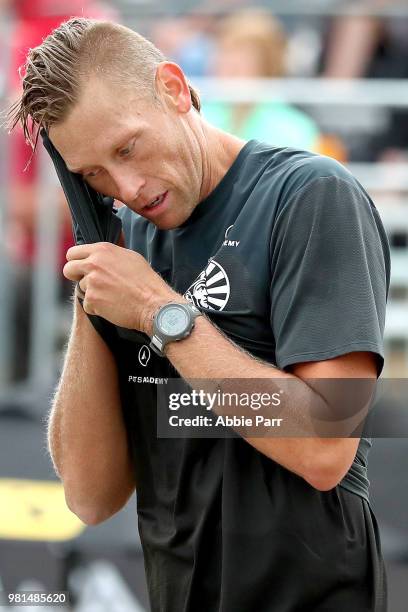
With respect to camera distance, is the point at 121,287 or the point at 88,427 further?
the point at 88,427

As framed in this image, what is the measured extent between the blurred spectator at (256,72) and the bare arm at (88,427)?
2278 mm

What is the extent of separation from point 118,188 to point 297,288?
18.0 inches

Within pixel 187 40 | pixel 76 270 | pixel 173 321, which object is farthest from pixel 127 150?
pixel 187 40

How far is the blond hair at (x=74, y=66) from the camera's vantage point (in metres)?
2.04

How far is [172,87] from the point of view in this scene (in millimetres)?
2145

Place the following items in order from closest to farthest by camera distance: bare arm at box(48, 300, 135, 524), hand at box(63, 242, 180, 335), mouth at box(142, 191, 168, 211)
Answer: hand at box(63, 242, 180, 335) → mouth at box(142, 191, 168, 211) → bare arm at box(48, 300, 135, 524)

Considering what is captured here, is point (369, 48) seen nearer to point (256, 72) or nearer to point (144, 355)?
point (256, 72)

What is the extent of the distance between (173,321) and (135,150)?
14.8 inches

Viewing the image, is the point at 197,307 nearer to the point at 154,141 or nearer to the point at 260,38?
the point at 154,141

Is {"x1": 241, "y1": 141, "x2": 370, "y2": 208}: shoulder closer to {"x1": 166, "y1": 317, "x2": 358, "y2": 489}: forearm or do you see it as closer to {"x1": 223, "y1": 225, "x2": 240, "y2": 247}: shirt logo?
{"x1": 223, "y1": 225, "x2": 240, "y2": 247}: shirt logo

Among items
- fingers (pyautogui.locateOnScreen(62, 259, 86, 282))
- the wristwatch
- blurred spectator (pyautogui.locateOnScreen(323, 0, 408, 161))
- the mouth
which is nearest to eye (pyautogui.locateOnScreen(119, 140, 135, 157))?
the mouth

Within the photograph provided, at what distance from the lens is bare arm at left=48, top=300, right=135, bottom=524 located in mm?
2213

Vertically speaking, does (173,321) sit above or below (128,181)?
below

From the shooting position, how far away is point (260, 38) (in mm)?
5012
